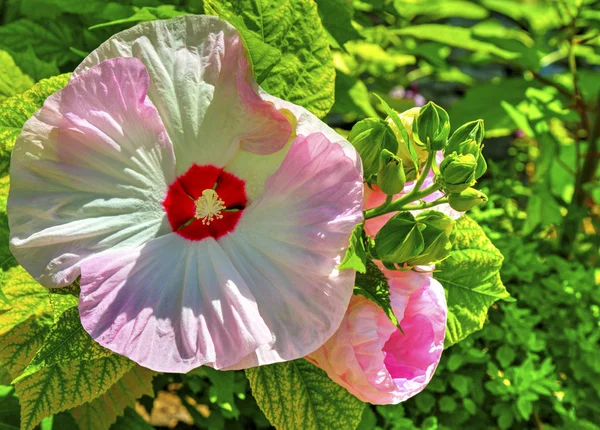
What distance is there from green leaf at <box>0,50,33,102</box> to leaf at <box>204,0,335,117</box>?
318 mm

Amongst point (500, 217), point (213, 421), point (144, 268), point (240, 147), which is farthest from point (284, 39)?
point (500, 217)

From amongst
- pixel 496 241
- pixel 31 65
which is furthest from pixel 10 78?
pixel 496 241

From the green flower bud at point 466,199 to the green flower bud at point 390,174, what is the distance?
0.04 meters

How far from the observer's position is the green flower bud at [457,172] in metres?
0.49

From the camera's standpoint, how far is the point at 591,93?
1429mm

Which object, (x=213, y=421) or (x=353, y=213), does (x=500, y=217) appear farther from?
(x=353, y=213)

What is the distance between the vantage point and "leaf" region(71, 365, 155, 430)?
2.58ft

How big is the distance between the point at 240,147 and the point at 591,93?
3.76 feet

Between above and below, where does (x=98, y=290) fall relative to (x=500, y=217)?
above

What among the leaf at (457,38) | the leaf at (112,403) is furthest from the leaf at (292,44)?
the leaf at (457,38)

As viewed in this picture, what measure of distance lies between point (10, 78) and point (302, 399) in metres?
0.50

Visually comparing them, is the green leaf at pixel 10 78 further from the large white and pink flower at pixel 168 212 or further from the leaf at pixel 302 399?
the leaf at pixel 302 399

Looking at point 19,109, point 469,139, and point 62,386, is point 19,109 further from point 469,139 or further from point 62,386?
point 469,139

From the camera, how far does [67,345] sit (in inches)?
20.8
